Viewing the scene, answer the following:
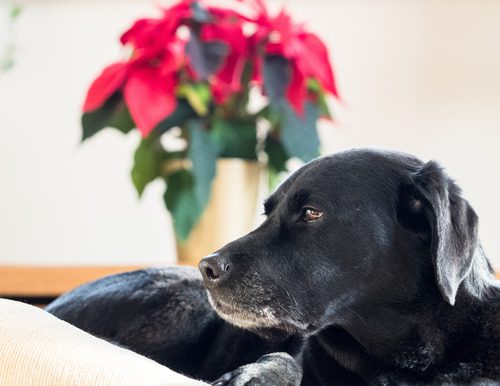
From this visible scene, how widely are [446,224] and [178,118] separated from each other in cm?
109

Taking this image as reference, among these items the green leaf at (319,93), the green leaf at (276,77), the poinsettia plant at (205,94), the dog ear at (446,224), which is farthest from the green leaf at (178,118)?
the dog ear at (446,224)

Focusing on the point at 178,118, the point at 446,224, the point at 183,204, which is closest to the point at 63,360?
the point at 446,224

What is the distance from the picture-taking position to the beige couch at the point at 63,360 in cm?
94

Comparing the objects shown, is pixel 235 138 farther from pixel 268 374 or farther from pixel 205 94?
pixel 268 374

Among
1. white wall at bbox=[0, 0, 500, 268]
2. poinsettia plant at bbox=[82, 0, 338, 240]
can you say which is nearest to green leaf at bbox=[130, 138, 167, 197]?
poinsettia plant at bbox=[82, 0, 338, 240]

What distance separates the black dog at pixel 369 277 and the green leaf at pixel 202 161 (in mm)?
721

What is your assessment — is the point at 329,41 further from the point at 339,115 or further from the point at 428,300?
the point at 428,300

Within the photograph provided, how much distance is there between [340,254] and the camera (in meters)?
1.24

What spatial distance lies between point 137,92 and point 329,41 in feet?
3.02

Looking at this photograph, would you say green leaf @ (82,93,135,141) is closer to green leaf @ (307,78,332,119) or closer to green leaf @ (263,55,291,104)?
green leaf @ (263,55,291,104)

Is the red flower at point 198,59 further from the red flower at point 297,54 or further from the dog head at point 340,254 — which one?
the dog head at point 340,254

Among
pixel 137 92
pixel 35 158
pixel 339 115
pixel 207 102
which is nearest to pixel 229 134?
pixel 207 102

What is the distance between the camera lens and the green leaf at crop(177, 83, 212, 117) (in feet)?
6.94

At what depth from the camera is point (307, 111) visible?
216 cm
